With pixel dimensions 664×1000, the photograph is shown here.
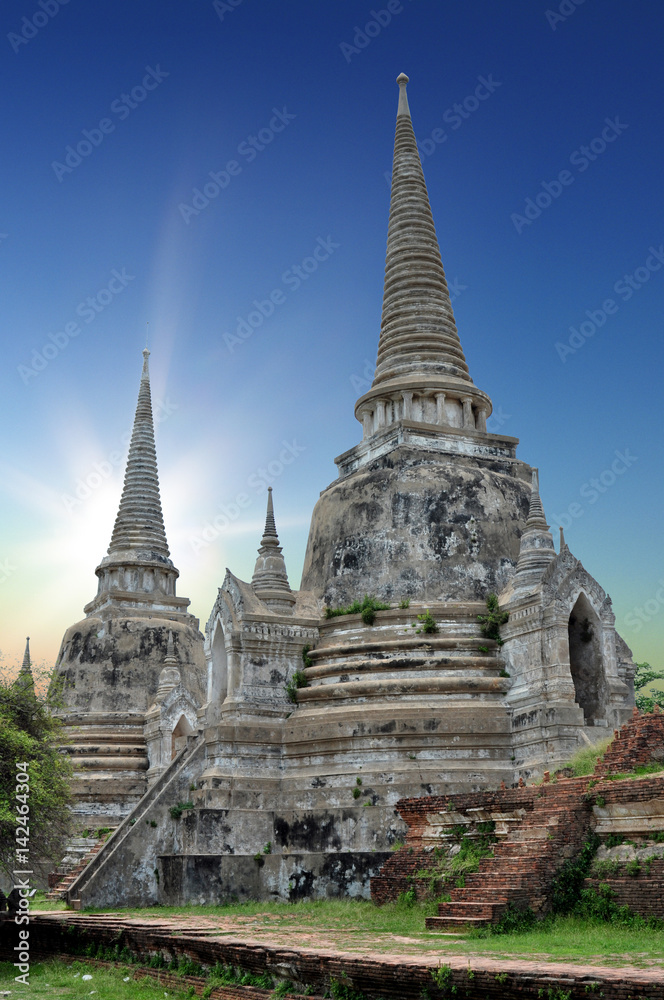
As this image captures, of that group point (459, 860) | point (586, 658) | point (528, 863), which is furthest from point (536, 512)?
point (528, 863)

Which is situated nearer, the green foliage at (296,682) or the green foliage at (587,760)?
the green foliage at (587,760)

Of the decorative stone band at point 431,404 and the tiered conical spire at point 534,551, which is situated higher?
the decorative stone band at point 431,404

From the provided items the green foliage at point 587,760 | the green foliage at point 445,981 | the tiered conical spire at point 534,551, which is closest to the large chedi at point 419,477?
the tiered conical spire at point 534,551

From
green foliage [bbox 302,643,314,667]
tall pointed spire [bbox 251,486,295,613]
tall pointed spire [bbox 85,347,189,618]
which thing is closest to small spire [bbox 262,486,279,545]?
tall pointed spire [bbox 251,486,295,613]

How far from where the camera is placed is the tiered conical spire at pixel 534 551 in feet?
78.2

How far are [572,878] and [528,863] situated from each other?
0.61 m

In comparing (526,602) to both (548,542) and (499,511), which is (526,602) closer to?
(548,542)

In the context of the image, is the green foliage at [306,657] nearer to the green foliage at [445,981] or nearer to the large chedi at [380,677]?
the large chedi at [380,677]

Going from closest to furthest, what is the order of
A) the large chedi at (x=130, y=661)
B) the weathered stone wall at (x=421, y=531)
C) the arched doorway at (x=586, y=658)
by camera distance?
the arched doorway at (x=586, y=658), the weathered stone wall at (x=421, y=531), the large chedi at (x=130, y=661)

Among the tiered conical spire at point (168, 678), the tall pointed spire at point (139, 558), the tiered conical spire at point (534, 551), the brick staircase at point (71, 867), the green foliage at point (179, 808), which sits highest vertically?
the tall pointed spire at point (139, 558)

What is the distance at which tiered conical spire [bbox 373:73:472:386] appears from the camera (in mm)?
29938

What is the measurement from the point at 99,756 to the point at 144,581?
25.2 feet

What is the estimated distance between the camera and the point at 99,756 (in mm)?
35219

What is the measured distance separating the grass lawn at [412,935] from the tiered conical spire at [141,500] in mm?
23026
